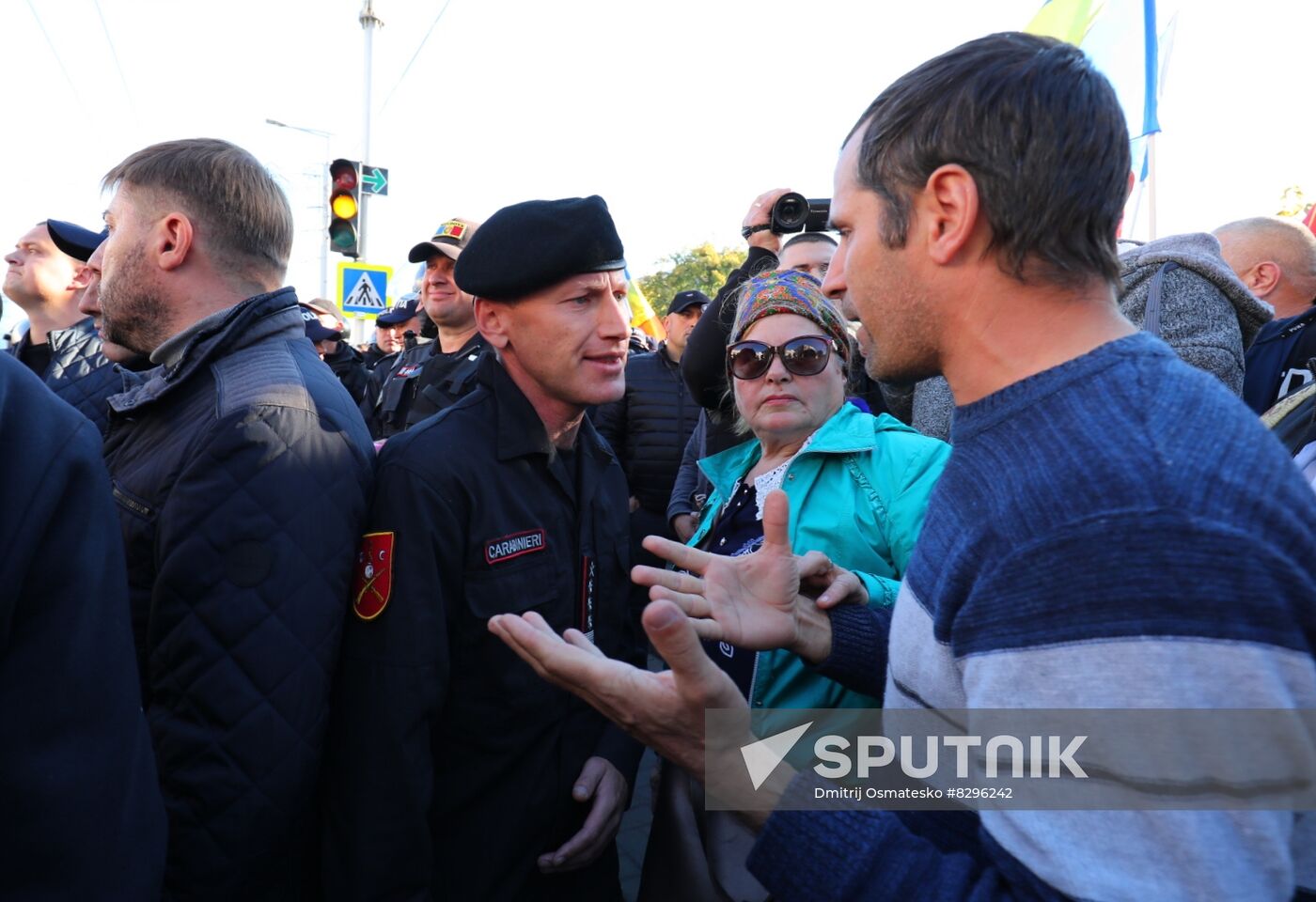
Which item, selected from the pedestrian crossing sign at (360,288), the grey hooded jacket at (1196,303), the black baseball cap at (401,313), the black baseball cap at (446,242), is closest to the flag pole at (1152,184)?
the grey hooded jacket at (1196,303)

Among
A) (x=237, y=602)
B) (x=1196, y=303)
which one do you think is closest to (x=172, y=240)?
(x=237, y=602)

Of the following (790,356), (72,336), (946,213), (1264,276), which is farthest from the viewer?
(1264,276)

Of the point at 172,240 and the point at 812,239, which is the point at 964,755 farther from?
the point at 812,239

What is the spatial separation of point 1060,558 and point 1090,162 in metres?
0.63

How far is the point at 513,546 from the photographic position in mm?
1904

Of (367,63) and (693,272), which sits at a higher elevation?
(367,63)

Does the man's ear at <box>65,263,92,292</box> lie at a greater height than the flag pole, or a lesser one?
lesser

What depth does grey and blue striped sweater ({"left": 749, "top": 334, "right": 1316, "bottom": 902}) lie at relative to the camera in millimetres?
785

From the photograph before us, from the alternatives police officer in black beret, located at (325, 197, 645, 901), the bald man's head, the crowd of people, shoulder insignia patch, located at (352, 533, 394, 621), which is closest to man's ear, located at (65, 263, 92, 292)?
the crowd of people

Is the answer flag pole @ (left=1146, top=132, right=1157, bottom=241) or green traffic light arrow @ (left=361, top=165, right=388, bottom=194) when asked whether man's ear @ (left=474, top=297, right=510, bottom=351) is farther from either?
green traffic light arrow @ (left=361, top=165, right=388, bottom=194)

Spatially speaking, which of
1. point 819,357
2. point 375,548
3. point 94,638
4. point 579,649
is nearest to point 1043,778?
point 579,649

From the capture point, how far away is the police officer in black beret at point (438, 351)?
13.9 feet

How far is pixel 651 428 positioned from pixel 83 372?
2.99m

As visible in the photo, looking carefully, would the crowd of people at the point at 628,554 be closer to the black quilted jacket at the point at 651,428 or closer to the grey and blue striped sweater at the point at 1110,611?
the grey and blue striped sweater at the point at 1110,611
